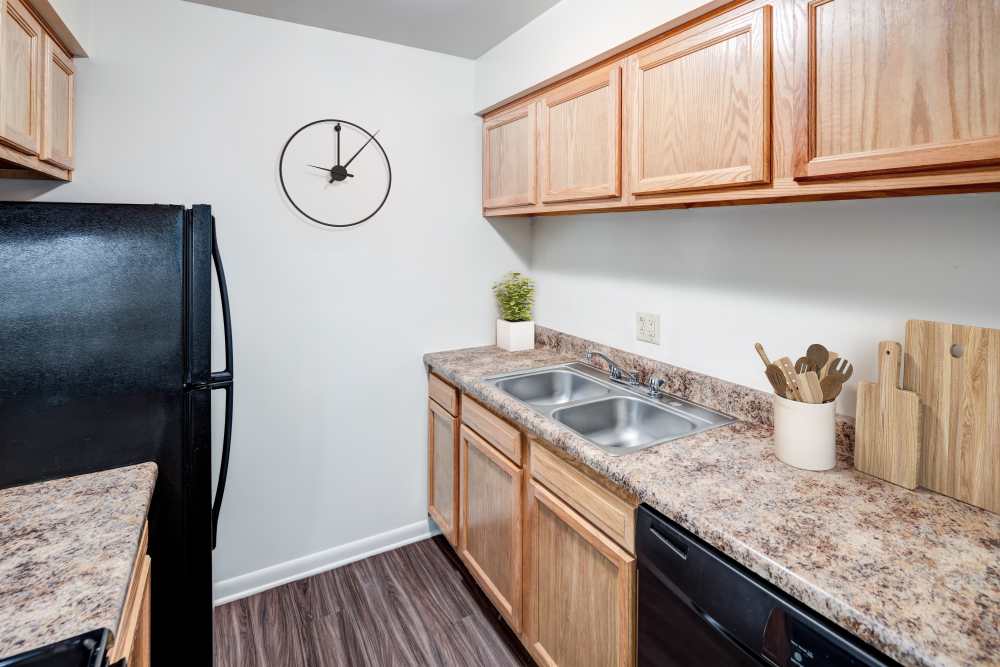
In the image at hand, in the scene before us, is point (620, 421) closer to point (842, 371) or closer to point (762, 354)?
point (762, 354)

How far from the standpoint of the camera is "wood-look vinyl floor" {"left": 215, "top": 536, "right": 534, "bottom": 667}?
1.81 metres

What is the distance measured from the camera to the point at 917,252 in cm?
120

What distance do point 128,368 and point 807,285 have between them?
5.96 ft

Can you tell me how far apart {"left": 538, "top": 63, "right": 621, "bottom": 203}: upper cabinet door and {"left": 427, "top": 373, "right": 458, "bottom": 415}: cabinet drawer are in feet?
2.88

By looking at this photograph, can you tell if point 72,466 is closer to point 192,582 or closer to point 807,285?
point 192,582

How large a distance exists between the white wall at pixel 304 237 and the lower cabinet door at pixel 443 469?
Result: 2.5 inches

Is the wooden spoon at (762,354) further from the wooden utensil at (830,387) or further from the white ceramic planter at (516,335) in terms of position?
the white ceramic planter at (516,335)

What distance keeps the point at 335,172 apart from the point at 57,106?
2.84ft

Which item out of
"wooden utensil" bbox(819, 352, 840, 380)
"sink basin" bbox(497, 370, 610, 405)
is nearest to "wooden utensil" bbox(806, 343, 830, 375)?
"wooden utensil" bbox(819, 352, 840, 380)

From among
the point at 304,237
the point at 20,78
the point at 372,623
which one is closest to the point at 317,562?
the point at 372,623

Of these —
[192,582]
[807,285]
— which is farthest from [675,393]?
[192,582]

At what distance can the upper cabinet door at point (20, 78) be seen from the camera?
117cm

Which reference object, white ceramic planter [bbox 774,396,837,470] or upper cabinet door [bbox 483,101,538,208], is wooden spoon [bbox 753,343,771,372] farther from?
upper cabinet door [bbox 483,101,538,208]

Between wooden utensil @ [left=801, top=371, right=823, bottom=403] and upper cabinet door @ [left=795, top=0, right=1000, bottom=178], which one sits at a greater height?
upper cabinet door @ [left=795, top=0, right=1000, bottom=178]
